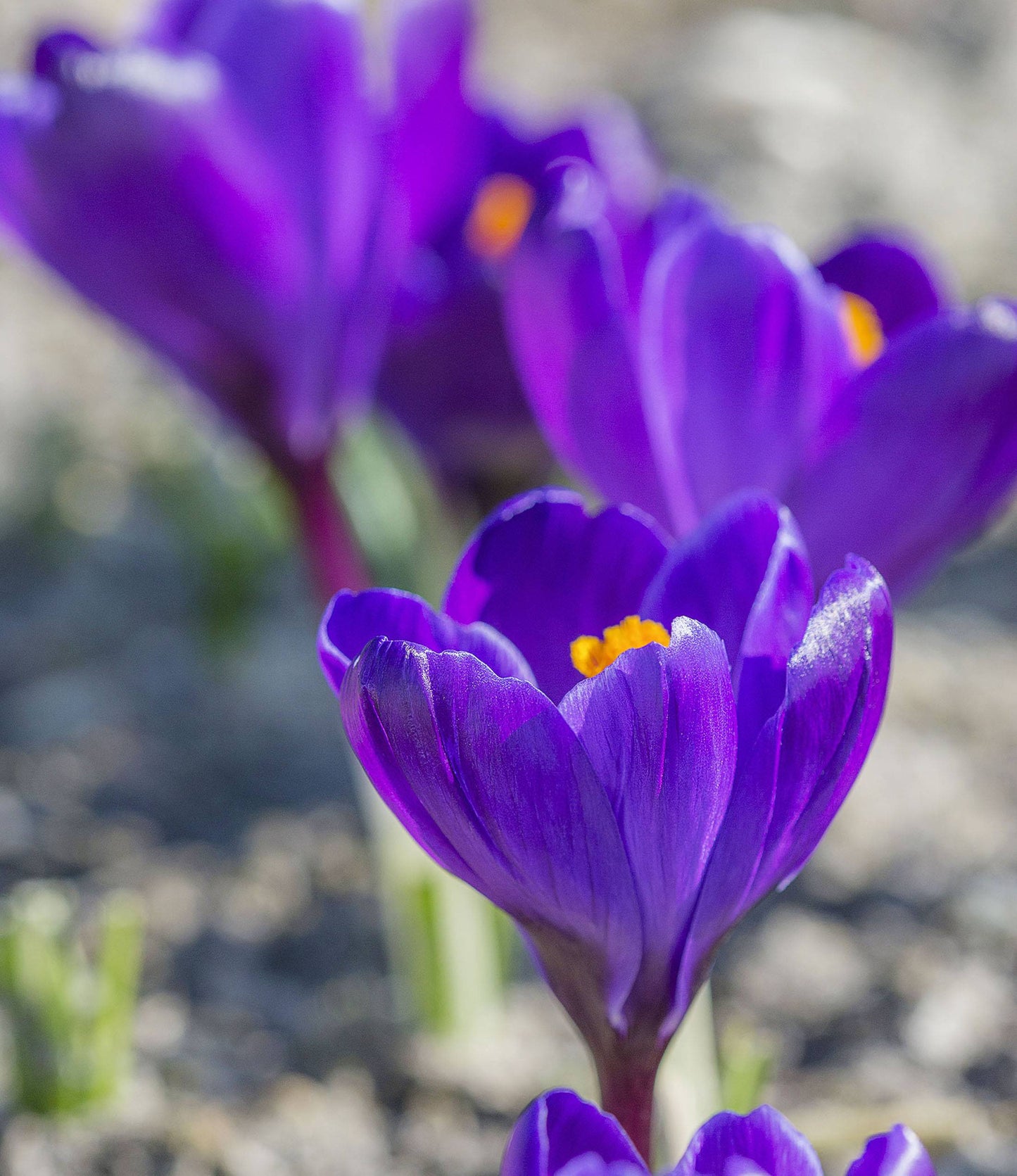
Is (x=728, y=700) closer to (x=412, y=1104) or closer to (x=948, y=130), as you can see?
(x=412, y=1104)

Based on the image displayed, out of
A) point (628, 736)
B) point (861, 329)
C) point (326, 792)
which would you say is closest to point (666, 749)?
point (628, 736)

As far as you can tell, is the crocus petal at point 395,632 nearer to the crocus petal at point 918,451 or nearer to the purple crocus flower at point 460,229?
the crocus petal at point 918,451

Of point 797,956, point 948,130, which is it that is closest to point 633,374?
point 797,956

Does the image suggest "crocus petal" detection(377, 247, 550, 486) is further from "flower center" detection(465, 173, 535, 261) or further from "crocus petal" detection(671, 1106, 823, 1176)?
"crocus petal" detection(671, 1106, 823, 1176)

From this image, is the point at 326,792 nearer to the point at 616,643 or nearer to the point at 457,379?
the point at 457,379

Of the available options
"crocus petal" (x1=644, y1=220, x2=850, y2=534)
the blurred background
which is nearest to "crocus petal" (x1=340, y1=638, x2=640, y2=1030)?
"crocus petal" (x1=644, y1=220, x2=850, y2=534)

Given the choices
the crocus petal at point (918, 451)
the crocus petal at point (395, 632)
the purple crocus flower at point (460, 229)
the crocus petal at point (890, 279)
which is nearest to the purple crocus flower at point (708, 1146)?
the crocus petal at point (395, 632)
